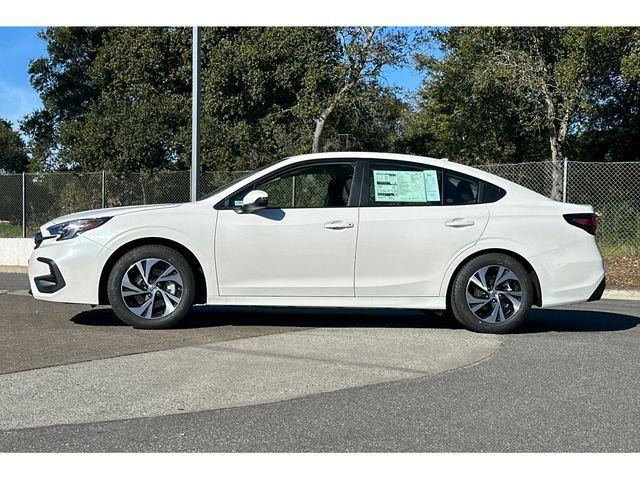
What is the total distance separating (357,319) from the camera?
7.58 meters

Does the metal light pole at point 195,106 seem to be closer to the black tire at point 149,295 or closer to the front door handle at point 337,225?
the black tire at point 149,295

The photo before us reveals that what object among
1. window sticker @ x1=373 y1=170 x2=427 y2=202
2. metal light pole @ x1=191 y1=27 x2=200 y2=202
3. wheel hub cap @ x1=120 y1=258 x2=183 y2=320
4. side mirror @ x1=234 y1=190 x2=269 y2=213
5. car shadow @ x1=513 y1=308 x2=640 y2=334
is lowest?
car shadow @ x1=513 y1=308 x2=640 y2=334

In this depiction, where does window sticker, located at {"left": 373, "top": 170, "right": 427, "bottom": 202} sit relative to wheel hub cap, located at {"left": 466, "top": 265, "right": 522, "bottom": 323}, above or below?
above

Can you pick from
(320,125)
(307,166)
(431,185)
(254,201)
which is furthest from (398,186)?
(320,125)

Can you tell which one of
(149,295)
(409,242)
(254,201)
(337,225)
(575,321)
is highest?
(254,201)

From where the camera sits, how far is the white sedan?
21.2 ft

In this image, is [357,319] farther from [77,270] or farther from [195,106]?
[195,106]

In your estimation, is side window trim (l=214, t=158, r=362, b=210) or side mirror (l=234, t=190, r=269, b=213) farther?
side window trim (l=214, t=158, r=362, b=210)

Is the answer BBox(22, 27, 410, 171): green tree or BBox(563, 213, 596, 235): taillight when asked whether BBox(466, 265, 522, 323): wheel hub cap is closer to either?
BBox(563, 213, 596, 235): taillight

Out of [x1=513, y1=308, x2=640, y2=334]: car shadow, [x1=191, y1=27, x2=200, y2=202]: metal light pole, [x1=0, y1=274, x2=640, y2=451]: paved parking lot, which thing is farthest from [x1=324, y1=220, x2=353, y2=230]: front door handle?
[x1=191, y1=27, x2=200, y2=202]: metal light pole

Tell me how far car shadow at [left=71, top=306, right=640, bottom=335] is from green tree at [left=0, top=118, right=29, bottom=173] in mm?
41947

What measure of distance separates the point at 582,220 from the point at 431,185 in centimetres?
148

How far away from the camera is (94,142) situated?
22.0 m

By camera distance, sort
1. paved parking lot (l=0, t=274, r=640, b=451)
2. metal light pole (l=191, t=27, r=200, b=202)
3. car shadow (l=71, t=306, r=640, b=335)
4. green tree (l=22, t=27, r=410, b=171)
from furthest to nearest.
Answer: green tree (l=22, t=27, r=410, b=171)
metal light pole (l=191, t=27, r=200, b=202)
car shadow (l=71, t=306, r=640, b=335)
paved parking lot (l=0, t=274, r=640, b=451)
